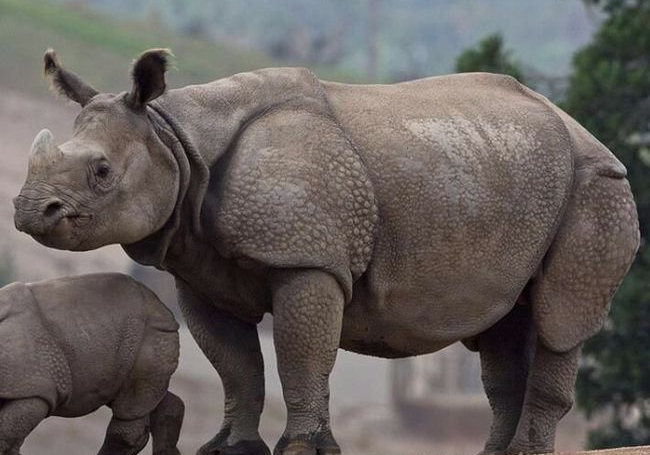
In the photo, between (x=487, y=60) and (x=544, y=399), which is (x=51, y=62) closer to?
(x=544, y=399)

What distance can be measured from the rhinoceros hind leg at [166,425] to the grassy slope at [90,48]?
3298cm

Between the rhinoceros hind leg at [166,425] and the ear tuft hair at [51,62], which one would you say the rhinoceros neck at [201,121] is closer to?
the ear tuft hair at [51,62]

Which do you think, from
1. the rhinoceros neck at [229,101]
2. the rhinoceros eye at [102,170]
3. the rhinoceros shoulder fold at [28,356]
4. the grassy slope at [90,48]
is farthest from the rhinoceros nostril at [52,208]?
the grassy slope at [90,48]

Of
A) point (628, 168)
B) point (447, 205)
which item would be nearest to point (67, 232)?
point (447, 205)

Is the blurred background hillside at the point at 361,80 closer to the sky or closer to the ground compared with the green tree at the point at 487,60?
→ closer to the ground

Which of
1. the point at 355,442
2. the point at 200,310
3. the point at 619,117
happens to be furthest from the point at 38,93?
the point at 200,310

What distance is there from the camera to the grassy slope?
47312 mm

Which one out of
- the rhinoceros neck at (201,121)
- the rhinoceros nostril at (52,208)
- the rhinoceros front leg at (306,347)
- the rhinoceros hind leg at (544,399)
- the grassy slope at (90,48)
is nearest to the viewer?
the rhinoceros nostril at (52,208)

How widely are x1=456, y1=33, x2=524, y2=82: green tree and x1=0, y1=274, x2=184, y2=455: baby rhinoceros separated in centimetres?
983

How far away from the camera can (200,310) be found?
10328mm

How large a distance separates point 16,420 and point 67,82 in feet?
5.31

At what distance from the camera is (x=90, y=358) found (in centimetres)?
944

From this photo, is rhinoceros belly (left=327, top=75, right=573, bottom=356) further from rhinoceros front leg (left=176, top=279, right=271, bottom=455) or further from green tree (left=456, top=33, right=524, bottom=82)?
green tree (left=456, top=33, right=524, bottom=82)

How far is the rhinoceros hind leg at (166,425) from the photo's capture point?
9.87 m
